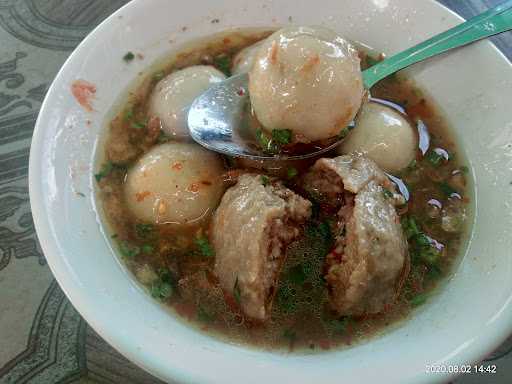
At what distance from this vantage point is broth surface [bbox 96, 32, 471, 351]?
1.44 m

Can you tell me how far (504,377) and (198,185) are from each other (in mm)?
1181

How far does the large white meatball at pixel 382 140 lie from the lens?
5.54 feet

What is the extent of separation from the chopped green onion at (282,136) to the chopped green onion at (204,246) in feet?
1.37

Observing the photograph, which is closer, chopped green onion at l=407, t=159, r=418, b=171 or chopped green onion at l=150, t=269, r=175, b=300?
chopped green onion at l=150, t=269, r=175, b=300

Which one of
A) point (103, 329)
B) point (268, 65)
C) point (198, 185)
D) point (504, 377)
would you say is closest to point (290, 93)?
point (268, 65)

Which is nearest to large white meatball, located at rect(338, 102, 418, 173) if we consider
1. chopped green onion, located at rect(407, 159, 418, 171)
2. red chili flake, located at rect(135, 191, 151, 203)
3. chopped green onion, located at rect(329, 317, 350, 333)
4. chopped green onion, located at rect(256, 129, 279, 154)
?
chopped green onion, located at rect(407, 159, 418, 171)

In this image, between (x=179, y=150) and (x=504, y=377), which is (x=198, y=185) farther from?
(x=504, y=377)

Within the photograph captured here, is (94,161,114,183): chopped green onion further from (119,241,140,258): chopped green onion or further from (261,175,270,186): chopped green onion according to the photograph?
(261,175,270,186): chopped green onion

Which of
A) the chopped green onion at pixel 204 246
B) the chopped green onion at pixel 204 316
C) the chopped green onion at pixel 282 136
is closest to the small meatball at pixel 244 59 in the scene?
the chopped green onion at pixel 282 136

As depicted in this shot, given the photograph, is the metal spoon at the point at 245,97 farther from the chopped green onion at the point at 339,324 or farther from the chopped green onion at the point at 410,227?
the chopped green onion at the point at 339,324

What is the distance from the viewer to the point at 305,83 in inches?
55.3

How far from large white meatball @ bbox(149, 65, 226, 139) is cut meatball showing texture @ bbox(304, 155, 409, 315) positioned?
55cm

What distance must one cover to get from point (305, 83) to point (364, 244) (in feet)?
1.64

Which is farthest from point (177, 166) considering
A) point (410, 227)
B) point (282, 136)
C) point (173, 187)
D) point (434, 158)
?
point (434, 158)
